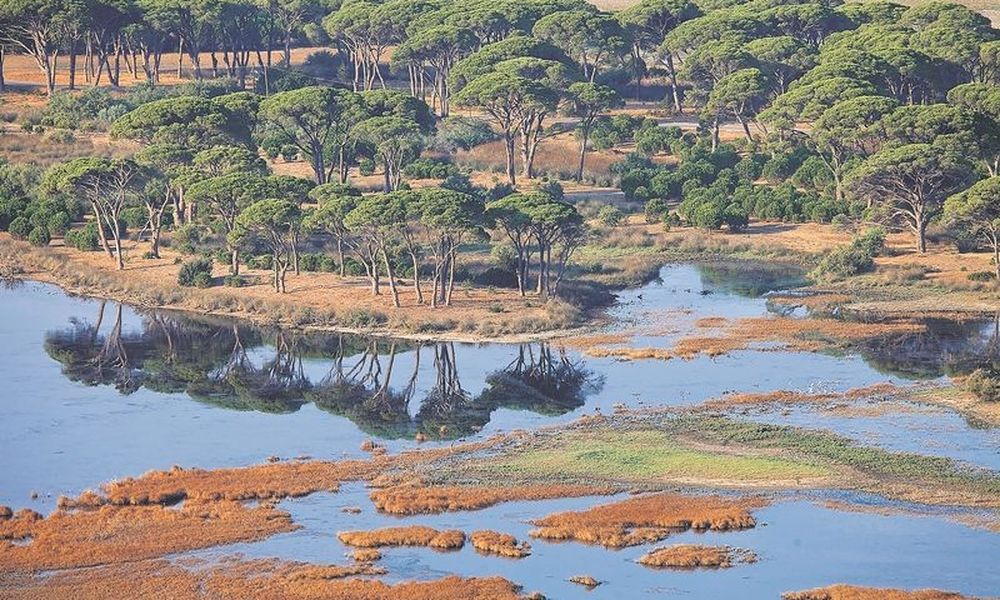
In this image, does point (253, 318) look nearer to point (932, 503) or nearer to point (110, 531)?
point (110, 531)

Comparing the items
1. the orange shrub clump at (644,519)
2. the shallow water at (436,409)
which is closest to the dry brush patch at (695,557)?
the shallow water at (436,409)

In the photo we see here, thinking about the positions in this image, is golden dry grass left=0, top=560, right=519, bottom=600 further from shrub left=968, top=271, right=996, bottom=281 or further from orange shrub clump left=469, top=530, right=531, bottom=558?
shrub left=968, top=271, right=996, bottom=281

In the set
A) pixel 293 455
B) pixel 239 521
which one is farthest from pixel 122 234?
pixel 239 521

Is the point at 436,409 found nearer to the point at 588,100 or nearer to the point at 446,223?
the point at 446,223

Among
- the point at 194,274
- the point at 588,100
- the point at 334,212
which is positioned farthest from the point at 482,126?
the point at 334,212

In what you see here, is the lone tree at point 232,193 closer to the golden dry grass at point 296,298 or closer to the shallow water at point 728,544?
the golden dry grass at point 296,298

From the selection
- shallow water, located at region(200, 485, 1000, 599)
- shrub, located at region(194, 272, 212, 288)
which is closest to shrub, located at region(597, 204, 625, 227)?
shrub, located at region(194, 272, 212, 288)
